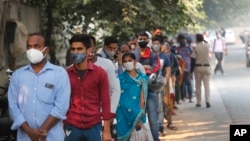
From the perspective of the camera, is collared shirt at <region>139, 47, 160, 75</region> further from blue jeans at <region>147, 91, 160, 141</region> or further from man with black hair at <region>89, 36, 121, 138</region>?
man with black hair at <region>89, 36, 121, 138</region>

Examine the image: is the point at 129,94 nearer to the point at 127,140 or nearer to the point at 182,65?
the point at 127,140

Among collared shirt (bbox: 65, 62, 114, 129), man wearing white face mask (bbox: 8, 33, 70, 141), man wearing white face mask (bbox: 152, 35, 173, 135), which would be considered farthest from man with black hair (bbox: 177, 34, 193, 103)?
man wearing white face mask (bbox: 8, 33, 70, 141)

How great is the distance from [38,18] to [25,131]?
10.2 m

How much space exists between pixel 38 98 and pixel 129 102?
9.66ft

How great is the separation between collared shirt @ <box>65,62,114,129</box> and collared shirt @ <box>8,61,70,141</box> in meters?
0.44

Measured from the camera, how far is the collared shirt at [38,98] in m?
5.73

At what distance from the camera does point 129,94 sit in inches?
336

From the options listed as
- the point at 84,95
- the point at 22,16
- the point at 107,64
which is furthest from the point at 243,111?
the point at 84,95

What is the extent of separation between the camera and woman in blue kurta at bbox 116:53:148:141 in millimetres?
8523

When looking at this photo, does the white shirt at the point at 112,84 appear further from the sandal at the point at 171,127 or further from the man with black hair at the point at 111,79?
the sandal at the point at 171,127

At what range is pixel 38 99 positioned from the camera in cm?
573

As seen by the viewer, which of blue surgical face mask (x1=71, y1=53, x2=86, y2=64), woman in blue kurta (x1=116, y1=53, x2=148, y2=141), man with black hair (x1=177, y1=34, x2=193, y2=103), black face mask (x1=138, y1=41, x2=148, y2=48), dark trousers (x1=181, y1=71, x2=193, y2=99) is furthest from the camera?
dark trousers (x1=181, y1=71, x2=193, y2=99)

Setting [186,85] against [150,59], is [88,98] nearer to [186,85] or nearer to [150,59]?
[150,59]

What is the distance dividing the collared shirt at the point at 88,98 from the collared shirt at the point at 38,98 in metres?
0.44
